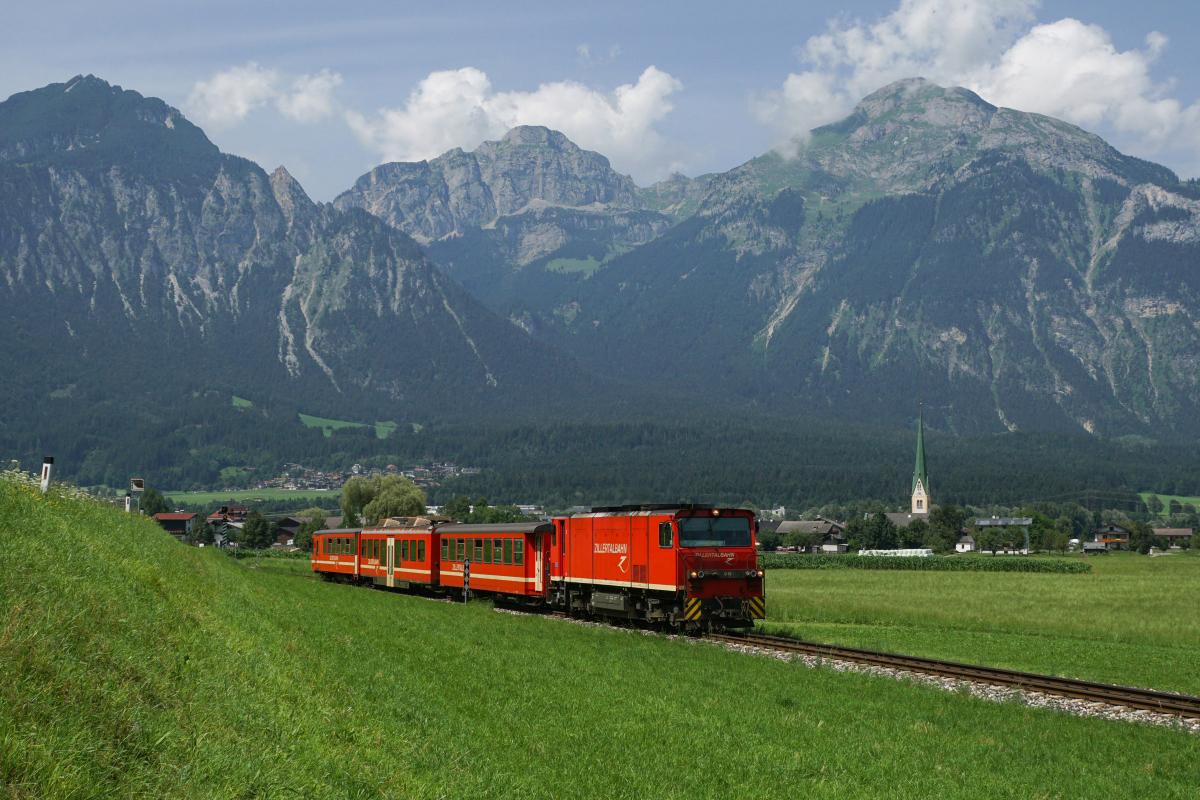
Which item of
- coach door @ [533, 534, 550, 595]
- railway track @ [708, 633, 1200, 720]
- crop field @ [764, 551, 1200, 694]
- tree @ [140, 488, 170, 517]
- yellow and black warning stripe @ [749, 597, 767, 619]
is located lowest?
crop field @ [764, 551, 1200, 694]

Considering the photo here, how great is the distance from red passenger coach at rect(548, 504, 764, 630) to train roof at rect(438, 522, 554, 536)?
482 cm

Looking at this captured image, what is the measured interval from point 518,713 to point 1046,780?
8894mm

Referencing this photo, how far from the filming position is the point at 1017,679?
25.9 meters

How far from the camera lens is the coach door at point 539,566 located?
144ft

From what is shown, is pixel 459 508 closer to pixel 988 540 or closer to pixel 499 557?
pixel 988 540

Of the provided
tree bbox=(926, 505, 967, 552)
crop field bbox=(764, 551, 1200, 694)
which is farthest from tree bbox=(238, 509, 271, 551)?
tree bbox=(926, 505, 967, 552)

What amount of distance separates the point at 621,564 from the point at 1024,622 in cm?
2201

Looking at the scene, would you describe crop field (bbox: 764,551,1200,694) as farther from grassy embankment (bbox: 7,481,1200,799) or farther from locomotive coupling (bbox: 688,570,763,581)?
grassy embankment (bbox: 7,481,1200,799)

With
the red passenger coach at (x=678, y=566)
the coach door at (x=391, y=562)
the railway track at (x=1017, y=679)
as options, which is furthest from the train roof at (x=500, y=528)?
Result: the railway track at (x=1017, y=679)

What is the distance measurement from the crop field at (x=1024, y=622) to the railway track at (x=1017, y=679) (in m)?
4.30

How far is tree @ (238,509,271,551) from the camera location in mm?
156500

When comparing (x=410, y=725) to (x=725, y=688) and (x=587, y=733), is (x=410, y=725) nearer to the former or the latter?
(x=587, y=733)

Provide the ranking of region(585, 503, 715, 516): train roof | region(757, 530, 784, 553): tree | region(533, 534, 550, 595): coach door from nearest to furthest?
region(585, 503, 715, 516): train roof < region(533, 534, 550, 595): coach door < region(757, 530, 784, 553): tree

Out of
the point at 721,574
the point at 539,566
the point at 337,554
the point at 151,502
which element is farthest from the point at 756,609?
the point at 151,502
